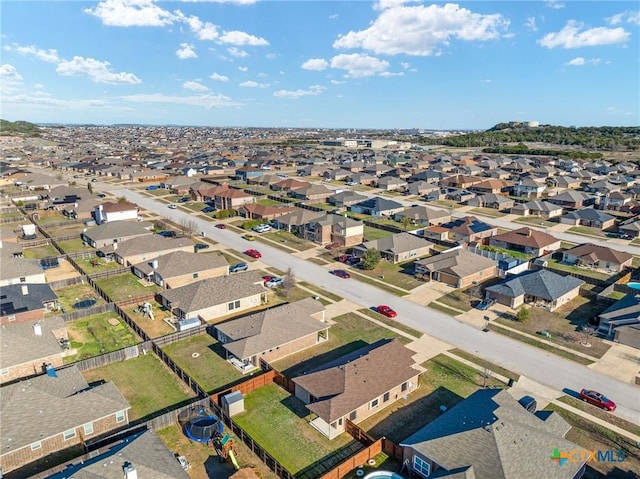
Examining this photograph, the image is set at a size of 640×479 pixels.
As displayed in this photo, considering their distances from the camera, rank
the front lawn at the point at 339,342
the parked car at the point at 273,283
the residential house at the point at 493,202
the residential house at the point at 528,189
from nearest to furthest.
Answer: the front lawn at the point at 339,342 → the parked car at the point at 273,283 → the residential house at the point at 493,202 → the residential house at the point at 528,189

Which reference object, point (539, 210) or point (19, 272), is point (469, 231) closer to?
point (539, 210)

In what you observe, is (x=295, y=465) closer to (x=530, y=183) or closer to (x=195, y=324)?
(x=195, y=324)

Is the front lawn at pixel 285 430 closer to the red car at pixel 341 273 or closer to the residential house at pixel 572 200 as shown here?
the red car at pixel 341 273

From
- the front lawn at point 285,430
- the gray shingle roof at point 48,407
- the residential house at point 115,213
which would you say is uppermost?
the residential house at point 115,213

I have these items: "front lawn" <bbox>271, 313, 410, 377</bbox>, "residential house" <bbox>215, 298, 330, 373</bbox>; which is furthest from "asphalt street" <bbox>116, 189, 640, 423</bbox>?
"residential house" <bbox>215, 298, 330, 373</bbox>

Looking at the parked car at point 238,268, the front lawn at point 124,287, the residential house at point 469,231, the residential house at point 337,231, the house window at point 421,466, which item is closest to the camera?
the house window at point 421,466

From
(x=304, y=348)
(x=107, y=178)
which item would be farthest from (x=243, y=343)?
(x=107, y=178)

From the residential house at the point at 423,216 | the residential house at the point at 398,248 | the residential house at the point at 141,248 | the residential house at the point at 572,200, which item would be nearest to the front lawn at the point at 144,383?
the residential house at the point at 141,248
